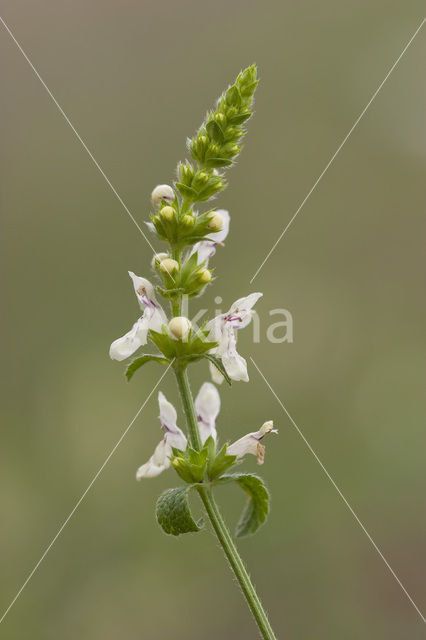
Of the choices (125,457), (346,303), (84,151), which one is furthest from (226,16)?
(125,457)

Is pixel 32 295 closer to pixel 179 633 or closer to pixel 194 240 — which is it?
pixel 179 633

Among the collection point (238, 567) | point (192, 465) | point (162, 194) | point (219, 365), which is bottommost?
point (238, 567)

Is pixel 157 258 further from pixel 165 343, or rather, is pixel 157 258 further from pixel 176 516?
pixel 176 516

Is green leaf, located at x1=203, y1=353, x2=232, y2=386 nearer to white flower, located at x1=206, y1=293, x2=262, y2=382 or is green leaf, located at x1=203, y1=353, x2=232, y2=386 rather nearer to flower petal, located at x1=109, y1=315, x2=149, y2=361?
white flower, located at x1=206, y1=293, x2=262, y2=382

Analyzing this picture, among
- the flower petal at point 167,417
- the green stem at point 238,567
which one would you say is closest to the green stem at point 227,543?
the green stem at point 238,567
